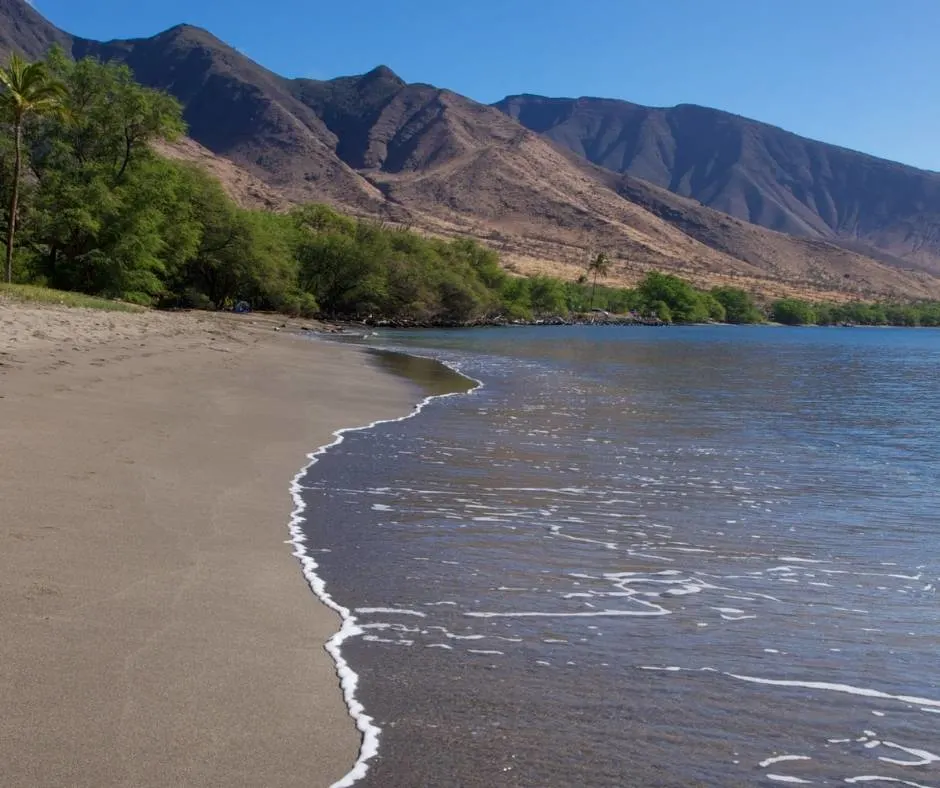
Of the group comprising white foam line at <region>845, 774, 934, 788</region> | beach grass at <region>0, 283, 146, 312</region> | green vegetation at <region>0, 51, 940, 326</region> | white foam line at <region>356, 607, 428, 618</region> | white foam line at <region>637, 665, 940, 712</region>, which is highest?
green vegetation at <region>0, 51, 940, 326</region>

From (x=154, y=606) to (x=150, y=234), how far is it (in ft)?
157

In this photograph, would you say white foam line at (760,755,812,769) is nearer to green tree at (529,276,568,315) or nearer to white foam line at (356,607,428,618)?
white foam line at (356,607,428,618)

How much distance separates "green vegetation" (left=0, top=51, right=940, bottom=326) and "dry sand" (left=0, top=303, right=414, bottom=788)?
22.3m

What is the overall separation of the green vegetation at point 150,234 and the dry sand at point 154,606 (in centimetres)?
2229

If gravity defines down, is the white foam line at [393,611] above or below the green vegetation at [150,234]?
below

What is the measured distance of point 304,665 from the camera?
527cm

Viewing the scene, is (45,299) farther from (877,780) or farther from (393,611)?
(877,780)

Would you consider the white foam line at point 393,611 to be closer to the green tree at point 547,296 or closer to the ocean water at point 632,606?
the ocean water at point 632,606

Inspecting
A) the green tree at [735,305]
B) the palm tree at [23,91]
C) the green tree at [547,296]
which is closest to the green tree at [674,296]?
the green tree at [735,305]

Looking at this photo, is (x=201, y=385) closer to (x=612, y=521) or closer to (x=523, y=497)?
(x=523, y=497)

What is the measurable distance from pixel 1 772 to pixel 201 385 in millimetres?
15416

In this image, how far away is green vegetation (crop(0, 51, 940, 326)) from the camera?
1836 inches

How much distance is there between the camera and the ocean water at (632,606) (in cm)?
452

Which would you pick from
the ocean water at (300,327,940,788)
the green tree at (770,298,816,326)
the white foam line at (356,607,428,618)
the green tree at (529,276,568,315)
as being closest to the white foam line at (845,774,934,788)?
the ocean water at (300,327,940,788)
